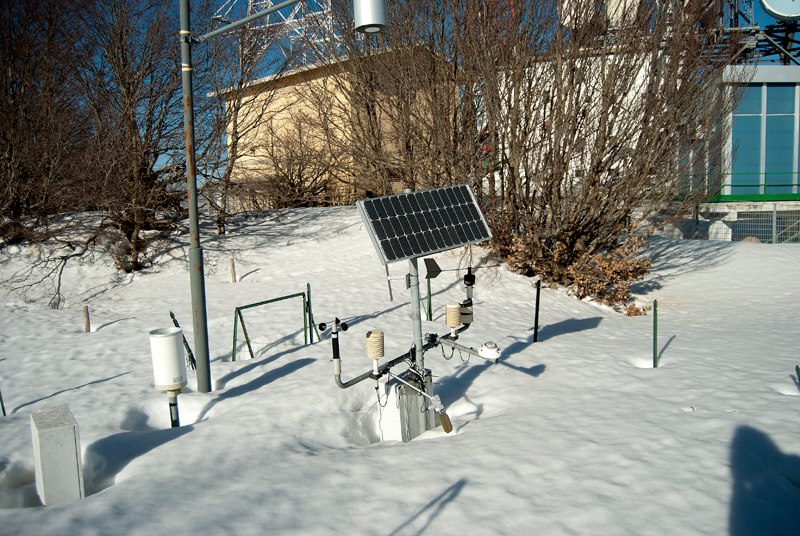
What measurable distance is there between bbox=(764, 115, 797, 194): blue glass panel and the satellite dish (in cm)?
480

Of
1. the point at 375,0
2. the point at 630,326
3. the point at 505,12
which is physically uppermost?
the point at 505,12

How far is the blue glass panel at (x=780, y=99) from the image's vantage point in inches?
1176

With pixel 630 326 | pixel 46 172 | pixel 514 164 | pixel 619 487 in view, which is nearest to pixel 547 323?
pixel 630 326

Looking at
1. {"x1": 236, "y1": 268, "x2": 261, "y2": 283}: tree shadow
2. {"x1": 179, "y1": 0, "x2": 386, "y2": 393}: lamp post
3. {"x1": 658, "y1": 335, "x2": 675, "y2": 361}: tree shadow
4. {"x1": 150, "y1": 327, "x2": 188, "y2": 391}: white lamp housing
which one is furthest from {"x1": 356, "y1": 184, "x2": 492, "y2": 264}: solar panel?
{"x1": 236, "y1": 268, "x2": 261, "y2": 283}: tree shadow

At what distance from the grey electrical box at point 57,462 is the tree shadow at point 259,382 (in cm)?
236

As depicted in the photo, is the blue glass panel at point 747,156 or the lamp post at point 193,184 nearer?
the lamp post at point 193,184

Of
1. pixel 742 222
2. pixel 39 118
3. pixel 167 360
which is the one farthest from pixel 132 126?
pixel 742 222

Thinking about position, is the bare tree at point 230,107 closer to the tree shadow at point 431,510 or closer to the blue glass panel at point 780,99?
the tree shadow at point 431,510

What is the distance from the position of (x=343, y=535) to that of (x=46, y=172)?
17444 millimetres

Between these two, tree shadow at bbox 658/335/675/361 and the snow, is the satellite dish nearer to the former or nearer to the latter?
the snow

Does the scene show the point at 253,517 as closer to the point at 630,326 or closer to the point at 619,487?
the point at 619,487

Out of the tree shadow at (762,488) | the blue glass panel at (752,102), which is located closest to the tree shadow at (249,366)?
the tree shadow at (762,488)

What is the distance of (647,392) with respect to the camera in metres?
7.55

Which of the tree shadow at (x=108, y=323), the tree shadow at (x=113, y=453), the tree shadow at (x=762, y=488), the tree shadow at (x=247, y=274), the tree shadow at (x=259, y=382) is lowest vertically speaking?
the tree shadow at (x=259, y=382)
